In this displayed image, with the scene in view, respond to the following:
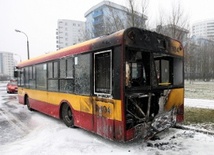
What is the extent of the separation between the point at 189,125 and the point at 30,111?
26.2 feet

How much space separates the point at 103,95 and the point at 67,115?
104 inches

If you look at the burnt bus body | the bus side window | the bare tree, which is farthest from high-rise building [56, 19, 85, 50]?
the bus side window

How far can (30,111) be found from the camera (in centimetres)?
1159

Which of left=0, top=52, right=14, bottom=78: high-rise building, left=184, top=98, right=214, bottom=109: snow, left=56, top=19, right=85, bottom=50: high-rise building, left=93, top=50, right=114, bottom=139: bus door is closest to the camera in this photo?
left=93, top=50, right=114, bottom=139: bus door

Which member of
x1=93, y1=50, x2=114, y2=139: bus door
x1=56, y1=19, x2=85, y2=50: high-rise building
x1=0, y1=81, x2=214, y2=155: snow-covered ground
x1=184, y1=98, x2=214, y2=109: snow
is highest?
x1=56, y1=19, x2=85, y2=50: high-rise building

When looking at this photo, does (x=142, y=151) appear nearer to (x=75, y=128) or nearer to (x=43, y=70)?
(x=75, y=128)

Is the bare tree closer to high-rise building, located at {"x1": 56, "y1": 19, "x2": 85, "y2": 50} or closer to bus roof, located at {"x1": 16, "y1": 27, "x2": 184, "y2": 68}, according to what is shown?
bus roof, located at {"x1": 16, "y1": 27, "x2": 184, "y2": 68}

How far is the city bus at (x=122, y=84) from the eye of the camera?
16.7ft

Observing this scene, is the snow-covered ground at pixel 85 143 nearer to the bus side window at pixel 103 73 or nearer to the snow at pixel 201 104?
the bus side window at pixel 103 73

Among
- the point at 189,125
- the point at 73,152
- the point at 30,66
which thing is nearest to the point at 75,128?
the point at 73,152

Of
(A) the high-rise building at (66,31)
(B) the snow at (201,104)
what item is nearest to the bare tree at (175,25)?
(B) the snow at (201,104)

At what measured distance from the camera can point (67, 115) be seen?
25.3ft

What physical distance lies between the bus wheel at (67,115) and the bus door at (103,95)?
1781mm

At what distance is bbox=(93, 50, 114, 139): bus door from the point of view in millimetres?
5344
